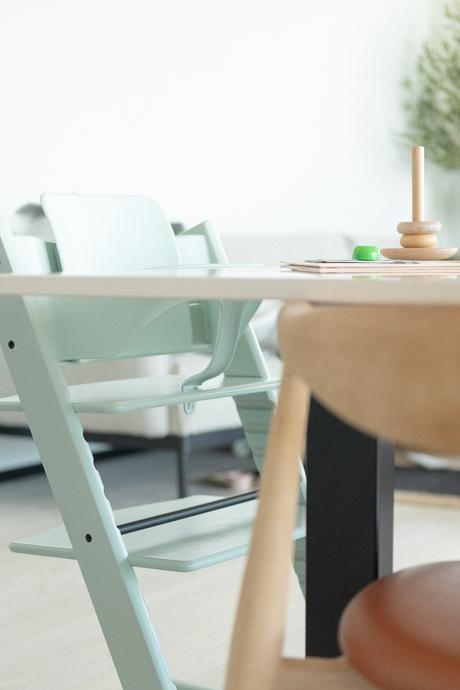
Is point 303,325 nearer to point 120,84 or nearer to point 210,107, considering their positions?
point 120,84

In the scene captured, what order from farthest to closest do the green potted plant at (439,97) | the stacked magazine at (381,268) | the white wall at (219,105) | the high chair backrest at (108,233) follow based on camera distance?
the green potted plant at (439,97), the white wall at (219,105), the high chair backrest at (108,233), the stacked magazine at (381,268)

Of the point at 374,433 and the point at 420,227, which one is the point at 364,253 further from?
the point at 374,433

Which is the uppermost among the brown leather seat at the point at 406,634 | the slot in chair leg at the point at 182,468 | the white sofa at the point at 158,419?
the brown leather seat at the point at 406,634

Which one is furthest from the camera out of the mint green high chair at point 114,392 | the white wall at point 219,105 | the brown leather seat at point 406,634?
the white wall at point 219,105

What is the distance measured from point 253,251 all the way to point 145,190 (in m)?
0.49

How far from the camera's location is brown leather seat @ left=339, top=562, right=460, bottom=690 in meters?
0.80

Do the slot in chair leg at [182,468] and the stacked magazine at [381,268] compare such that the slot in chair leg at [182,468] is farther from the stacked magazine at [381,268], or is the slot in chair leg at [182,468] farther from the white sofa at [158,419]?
the stacked magazine at [381,268]

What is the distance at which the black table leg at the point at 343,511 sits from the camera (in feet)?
4.00

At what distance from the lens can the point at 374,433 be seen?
69 centimetres

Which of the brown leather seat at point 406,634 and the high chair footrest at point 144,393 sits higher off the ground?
the brown leather seat at point 406,634

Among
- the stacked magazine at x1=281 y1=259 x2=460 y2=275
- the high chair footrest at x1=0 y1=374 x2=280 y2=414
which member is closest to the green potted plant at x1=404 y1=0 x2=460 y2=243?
the high chair footrest at x1=0 y1=374 x2=280 y2=414

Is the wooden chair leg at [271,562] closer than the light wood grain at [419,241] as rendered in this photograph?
Yes

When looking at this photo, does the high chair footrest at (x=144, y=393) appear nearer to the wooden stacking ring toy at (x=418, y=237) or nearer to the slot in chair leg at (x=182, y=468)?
the wooden stacking ring toy at (x=418, y=237)

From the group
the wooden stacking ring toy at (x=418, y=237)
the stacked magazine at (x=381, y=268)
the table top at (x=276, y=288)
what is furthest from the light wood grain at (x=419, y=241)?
the table top at (x=276, y=288)
